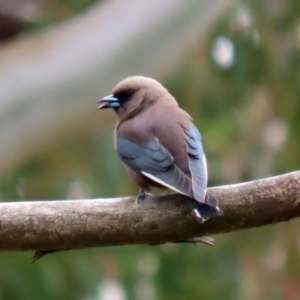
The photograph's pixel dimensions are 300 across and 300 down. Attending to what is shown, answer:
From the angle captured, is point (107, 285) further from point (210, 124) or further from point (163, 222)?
point (163, 222)

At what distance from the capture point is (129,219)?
3.43 meters

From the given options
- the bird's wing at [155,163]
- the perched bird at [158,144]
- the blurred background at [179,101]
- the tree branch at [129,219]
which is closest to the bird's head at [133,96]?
the perched bird at [158,144]

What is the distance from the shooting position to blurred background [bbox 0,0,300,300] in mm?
5379

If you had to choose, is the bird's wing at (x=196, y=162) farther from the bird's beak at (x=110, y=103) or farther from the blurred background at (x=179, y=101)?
the blurred background at (x=179, y=101)

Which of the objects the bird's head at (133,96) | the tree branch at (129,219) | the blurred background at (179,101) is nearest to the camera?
the tree branch at (129,219)

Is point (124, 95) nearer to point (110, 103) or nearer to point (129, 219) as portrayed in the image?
point (110, 103)

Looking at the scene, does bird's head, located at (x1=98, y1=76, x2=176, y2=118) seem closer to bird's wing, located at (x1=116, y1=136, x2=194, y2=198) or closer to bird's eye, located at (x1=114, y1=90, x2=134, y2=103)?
bird's eye, located at (x1=114, y1=90, x2=134, y2=103)

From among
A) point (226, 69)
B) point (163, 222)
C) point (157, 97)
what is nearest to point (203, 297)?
point (226, 69)

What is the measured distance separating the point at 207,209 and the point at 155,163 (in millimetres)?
549

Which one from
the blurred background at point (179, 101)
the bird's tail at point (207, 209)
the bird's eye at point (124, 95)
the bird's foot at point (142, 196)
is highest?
the bird's eye at point (124, 95)

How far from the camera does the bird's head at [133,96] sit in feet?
14.5

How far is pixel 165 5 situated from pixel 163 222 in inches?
92.1

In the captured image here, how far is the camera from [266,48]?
737 centimetres

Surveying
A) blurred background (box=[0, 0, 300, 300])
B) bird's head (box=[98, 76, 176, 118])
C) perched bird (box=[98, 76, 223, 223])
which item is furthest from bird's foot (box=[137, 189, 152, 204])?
blurred background (box=[0, 0, 300, 300])
